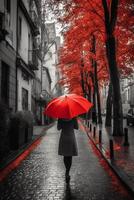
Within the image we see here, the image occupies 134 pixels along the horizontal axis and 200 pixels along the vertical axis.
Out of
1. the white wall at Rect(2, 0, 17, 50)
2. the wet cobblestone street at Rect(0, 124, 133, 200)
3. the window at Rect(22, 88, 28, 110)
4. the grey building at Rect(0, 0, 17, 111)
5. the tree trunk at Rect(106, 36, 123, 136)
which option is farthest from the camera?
the window at Rect(22, 88, 28, 110)

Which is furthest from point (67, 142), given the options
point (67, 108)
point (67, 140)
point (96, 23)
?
point (96, 23)

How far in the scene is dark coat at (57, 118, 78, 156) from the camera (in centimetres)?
→ 859

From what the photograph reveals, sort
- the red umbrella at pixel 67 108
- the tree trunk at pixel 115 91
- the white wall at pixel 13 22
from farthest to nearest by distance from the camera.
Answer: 1. the white wall at pixel 13 22
2. the tree trunk at pixel 115 91
3. the red umbrella at pixel 67 108

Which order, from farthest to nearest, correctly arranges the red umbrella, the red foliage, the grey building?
the red foliage, the grey building, the red umbrella

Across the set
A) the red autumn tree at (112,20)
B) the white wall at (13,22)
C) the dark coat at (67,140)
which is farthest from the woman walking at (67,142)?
the white wall at (13,22)

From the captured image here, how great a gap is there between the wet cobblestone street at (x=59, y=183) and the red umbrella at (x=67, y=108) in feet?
5.22

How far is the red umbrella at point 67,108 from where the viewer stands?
26.8 ft

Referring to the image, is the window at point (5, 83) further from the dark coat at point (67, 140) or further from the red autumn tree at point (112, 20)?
the dark coat at point (67, 140)

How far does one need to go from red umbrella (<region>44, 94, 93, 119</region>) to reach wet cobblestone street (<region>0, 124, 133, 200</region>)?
159 cm

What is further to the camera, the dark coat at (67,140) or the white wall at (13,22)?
the white wall at (13,22)

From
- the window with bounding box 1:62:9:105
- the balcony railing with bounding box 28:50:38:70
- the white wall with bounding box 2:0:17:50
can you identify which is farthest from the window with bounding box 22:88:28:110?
the window with bounding box 1:62:9:105

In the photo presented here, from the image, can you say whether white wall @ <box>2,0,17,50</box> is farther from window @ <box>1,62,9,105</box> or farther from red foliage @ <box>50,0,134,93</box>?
red foliage @ <box>50,0,134,93</box>

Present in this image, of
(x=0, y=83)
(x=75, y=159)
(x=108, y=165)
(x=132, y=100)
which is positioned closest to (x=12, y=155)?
(x=75, y=159)

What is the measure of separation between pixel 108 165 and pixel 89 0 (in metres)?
12.4
